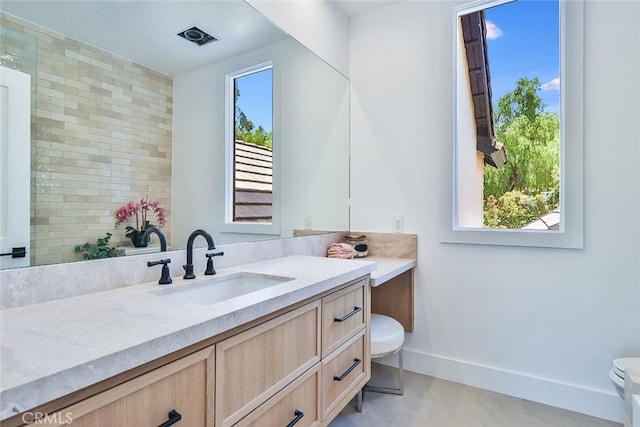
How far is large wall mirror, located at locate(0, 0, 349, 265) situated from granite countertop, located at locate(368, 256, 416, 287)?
0.62 m

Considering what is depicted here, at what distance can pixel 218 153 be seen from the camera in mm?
1653

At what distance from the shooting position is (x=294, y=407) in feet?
3.97

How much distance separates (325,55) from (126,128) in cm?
159

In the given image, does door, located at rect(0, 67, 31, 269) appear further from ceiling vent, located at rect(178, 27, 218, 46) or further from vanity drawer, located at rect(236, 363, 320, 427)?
vanity drawer, located at rect(236, 363, 320, 427)

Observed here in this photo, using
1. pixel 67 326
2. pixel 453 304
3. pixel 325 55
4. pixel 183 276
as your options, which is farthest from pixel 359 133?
pixel 67 326

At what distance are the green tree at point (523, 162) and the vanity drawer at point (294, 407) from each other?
1.56m

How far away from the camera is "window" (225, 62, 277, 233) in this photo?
5.69 ft

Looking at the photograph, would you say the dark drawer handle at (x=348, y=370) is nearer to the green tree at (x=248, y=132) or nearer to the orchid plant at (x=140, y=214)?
the orchid plant at (x=140, y=214)

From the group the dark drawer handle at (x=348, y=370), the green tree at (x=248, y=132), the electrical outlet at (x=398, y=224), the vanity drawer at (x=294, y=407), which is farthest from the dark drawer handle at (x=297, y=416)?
the electrical outlet at (x=398, y=224)

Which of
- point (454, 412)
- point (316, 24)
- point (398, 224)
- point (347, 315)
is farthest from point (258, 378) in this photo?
point (316, 24)

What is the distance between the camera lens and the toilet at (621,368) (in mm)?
1583

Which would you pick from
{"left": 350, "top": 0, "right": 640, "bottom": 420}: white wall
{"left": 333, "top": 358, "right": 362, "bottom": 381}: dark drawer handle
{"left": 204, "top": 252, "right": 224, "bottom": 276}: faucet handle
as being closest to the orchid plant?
{"left": 204, "top": 252, "right": 224, "bottom": 276}: faucet handle

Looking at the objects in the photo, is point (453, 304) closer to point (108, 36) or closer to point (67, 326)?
point (67, 326)

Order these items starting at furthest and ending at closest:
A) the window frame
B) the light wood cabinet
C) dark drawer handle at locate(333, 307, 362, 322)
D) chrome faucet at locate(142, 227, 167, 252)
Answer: the window frame → dark drawer handle at locate(333, 307, 362, 322) → chrome faucet at locate(142, 227, 167, 252) → the light wood cabinet
